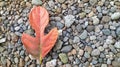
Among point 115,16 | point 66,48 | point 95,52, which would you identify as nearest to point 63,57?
point 66,48

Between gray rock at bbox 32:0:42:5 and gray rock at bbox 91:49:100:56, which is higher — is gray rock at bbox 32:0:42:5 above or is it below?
above

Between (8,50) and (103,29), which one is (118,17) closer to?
(103,29)

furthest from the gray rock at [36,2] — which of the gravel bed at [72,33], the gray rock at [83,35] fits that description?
the gray rock at [83,35]

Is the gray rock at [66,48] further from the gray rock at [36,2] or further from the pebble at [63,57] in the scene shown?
the gray rock at [36,2]

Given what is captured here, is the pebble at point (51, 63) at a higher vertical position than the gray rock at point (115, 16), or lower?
lower

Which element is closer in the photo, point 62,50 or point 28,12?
point 62,50

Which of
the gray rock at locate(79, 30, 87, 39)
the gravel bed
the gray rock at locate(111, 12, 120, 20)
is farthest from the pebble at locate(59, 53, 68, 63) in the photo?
the gray rock at locate(111, 12, 120, 20)

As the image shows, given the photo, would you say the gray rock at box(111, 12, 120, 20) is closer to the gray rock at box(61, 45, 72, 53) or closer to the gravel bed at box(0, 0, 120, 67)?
the gravel bed at box(0, 0, 120, 67)

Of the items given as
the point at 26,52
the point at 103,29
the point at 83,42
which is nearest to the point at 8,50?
the point at 26,52

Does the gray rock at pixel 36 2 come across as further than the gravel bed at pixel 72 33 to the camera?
Yes
